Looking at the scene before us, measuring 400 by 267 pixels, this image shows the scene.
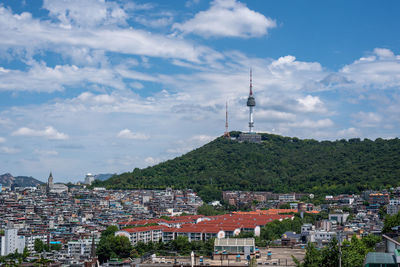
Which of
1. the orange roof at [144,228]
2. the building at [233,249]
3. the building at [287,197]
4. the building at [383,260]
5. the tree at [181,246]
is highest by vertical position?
the building at [287,197]

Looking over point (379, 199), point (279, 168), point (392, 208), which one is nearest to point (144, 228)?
point (392, 208)

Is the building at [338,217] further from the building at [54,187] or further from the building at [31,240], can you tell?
the building at [54,187]

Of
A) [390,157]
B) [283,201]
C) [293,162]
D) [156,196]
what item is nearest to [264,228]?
[283,201]

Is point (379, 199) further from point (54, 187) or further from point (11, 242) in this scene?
point (54, 187)

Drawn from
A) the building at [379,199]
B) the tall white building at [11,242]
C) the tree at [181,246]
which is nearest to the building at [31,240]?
Answer: the tall white building at [11,242]

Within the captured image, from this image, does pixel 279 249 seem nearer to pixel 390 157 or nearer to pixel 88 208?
pixel 88 208

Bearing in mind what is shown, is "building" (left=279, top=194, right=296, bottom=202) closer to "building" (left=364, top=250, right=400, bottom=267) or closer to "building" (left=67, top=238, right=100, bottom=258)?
"building" (left=67, top=238, right=100, bottom=258)
